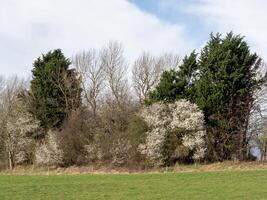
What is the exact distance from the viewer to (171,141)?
44.8 metres

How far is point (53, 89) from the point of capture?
59250 mm

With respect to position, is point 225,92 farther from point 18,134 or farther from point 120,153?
point 18,134

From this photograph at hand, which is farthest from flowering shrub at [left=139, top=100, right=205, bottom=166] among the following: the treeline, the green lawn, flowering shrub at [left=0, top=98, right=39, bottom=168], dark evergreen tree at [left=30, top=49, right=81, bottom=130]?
flowering shrub at [left=0, top=98, right=39, bottom=168]

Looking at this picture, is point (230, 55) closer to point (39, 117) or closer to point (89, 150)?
point (89, 150)

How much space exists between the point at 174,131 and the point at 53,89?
20.4m

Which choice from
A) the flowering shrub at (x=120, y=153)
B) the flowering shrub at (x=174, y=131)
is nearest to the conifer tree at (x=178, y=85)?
the flowering shrub at (x=174, y=131)

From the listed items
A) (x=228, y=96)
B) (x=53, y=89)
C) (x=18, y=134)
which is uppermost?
(x=53, y=89)

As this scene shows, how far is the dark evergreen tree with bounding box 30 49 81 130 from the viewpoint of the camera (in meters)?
57.8

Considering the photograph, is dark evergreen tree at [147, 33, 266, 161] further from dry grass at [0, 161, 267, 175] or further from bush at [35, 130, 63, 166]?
bush at [35, 130, 63, 166]

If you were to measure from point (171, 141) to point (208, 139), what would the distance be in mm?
3677

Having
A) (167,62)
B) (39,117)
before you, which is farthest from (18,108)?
(167,62)

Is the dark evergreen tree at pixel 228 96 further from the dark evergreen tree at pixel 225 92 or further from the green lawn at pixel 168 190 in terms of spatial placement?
the green lawn at pixel 168 190

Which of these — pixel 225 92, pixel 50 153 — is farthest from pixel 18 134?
pixel 225 92

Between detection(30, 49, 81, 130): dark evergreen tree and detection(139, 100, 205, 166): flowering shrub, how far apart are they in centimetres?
1594
